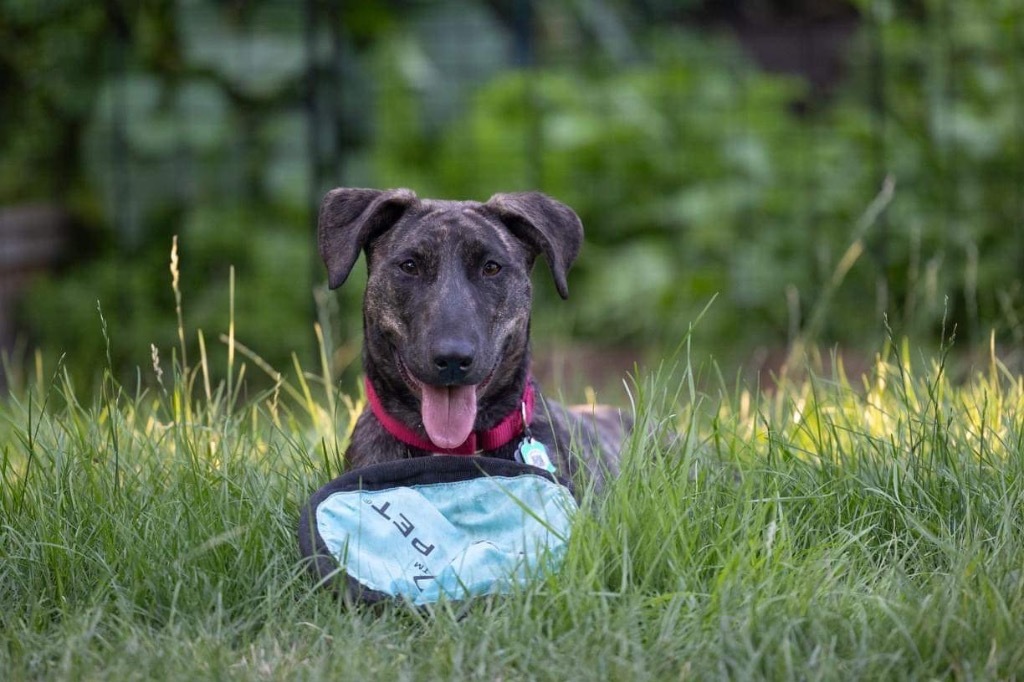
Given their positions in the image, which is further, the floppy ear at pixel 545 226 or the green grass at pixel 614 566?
the floppy ear at pixel 545 226

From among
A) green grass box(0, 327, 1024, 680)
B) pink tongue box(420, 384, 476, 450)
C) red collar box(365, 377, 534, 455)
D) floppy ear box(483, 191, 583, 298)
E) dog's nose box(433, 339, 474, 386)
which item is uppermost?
floppy ear box(483, 191, 583, 298)

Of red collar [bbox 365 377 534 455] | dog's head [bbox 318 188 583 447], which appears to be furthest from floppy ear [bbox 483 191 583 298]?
red collar [bbox 365 377 534 455]

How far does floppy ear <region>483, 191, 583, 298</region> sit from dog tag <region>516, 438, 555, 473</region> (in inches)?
18.2

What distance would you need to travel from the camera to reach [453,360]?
3.62 metres

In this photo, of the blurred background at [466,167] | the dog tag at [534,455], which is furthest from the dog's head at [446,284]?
the blurred background at [466,167]

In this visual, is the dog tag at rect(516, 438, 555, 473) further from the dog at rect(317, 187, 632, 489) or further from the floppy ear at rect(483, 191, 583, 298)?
the floppy ear at rect(483, 191, 583, 298)

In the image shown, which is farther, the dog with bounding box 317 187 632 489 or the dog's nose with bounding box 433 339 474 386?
the dog with bounding box 317 187 632 489

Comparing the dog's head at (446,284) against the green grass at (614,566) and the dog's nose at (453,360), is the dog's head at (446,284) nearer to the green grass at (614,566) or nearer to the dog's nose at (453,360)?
the dog's nose at (453,360)

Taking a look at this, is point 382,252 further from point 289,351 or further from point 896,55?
point 896,55

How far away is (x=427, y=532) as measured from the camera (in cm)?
350

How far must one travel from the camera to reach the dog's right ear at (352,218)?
3939mm

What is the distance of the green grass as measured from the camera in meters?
3.02

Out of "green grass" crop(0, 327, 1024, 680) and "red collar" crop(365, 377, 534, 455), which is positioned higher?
"red collar" crop(365, 377, 534, 455)

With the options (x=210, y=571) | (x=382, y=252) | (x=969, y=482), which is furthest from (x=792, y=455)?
(x=210, y=571)
